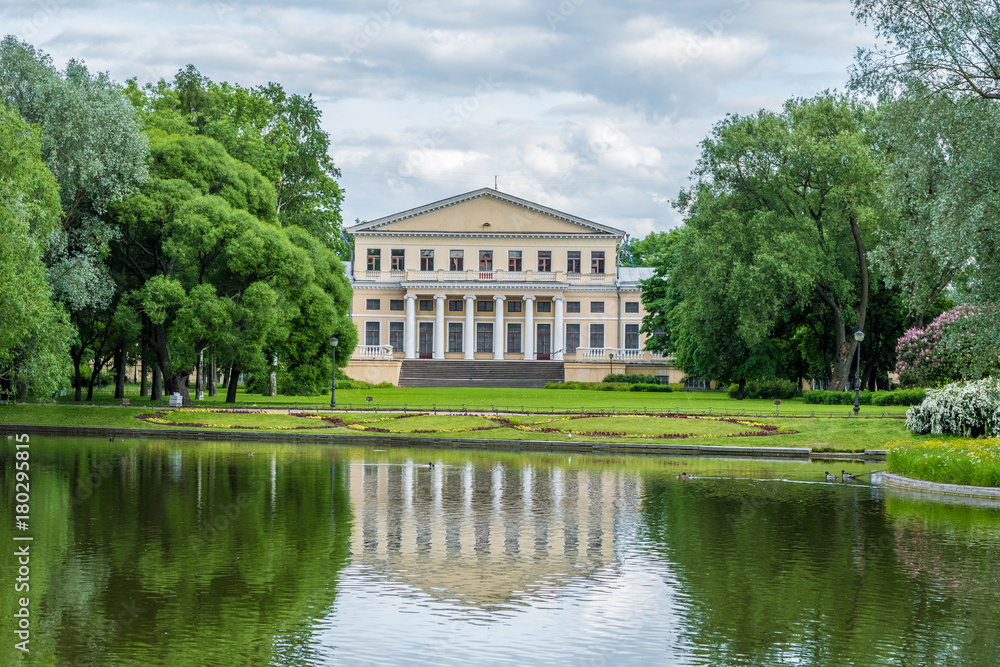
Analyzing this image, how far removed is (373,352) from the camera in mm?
74438

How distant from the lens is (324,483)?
20500 millimetres

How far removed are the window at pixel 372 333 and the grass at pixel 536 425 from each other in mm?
43398

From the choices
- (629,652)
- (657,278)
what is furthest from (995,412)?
(657,278)

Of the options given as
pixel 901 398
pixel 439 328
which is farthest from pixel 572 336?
pixel 901 398

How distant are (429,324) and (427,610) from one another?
72107 mm

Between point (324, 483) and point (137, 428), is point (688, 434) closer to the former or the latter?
point (324, 483)

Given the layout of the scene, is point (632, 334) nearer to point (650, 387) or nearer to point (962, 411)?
point (650, 387)

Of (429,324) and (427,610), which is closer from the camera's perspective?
(427,610)

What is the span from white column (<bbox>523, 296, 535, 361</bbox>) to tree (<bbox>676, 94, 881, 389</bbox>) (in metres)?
26.2

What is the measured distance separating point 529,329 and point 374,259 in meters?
14.0

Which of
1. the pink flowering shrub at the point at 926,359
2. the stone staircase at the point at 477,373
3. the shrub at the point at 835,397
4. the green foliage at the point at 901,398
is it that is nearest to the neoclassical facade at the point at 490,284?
the stone staircase at the point at 477,373

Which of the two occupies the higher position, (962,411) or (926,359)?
(926,359)

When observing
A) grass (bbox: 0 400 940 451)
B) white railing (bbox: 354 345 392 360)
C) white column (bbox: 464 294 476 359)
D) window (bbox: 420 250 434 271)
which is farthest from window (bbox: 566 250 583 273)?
grass (bbox: 0 400 940 451)

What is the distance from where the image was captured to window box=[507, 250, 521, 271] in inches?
3228
